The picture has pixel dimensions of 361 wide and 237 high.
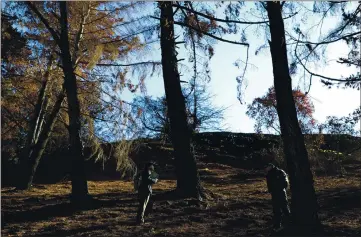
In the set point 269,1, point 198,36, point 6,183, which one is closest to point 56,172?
point 6,183

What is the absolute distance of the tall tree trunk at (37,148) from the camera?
15.4m

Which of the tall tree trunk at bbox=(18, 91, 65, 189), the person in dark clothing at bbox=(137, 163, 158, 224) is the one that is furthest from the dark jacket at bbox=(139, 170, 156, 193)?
the tall tree trunk at bbox=(18, 91, 65, 189)

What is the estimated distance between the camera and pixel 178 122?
40.6ft

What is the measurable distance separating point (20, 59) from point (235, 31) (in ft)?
26.0

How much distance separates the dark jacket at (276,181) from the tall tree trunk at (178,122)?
2.48 m

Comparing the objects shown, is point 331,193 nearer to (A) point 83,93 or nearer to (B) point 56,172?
(A) point 83,93

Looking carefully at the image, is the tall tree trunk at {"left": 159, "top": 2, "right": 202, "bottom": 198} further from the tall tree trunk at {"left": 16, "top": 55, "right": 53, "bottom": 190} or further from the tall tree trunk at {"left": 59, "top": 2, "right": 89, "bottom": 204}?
the tall tree trunk at {"left": 16, "top": 55, "right": 53, "bottom": 190}

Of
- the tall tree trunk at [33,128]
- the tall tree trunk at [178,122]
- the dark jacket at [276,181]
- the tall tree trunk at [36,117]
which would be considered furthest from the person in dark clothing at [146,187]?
the tall tree trunk at [36,117]

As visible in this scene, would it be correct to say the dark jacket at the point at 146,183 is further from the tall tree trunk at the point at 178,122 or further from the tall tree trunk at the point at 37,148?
the tall tree trunk at the point at 37,148

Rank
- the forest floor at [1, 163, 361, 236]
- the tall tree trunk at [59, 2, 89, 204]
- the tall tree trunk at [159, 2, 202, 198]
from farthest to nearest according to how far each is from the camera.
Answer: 1. the tall tree trunk at [159, 2, 202, 198]
2. the tall tree trunk at [59, 2, 89, 204]
3. the forest floor at [1, 163, 361, 236]

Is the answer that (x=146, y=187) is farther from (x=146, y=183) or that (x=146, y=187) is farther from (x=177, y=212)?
(x=177, y=212)

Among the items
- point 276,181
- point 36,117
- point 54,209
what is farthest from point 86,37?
point 276,181

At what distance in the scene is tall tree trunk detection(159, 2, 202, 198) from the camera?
1198 cm

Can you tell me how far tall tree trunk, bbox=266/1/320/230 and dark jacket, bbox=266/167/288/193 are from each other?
51 centimetres
